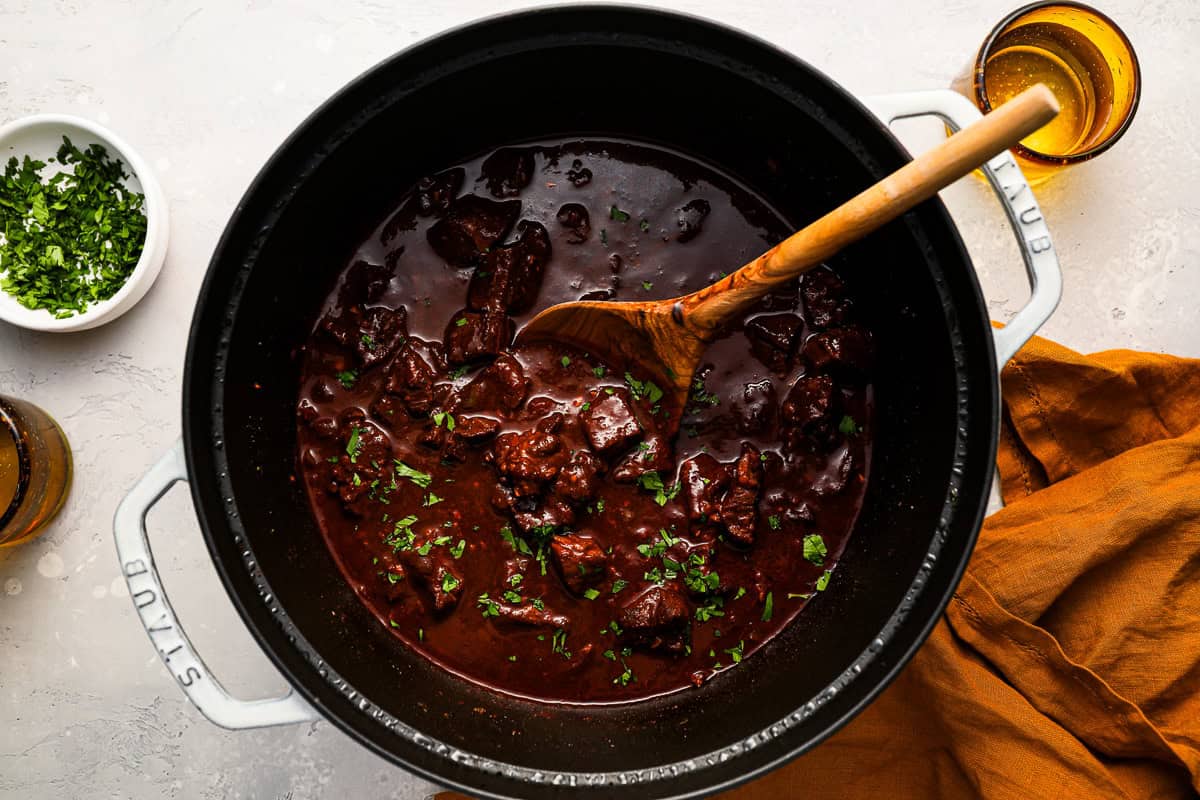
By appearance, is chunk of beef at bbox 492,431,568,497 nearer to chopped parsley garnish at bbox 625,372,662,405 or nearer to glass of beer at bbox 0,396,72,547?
chopped parsley garnish at bbox 625,372,662,405

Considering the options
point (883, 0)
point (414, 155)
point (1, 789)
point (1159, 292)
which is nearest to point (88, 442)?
point (1, 789)

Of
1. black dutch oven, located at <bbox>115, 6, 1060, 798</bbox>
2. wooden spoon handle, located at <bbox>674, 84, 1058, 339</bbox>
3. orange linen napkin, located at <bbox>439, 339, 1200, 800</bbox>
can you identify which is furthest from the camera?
orange linen napkin, located at <bbox>439, 339, 1200, 800</bbox>

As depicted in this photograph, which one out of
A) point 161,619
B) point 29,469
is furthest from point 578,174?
point 29,469

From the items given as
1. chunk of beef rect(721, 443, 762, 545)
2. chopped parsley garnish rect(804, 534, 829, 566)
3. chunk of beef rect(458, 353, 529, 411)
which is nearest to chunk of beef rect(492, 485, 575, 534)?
chunk of beef rect(458, 353, 529, 411)

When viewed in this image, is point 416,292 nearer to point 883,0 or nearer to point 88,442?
point 88,442

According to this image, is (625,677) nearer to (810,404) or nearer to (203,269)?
(810,404)

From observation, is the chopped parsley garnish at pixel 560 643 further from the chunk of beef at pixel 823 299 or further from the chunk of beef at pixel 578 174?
the chunk of beef at pixel 578 174
